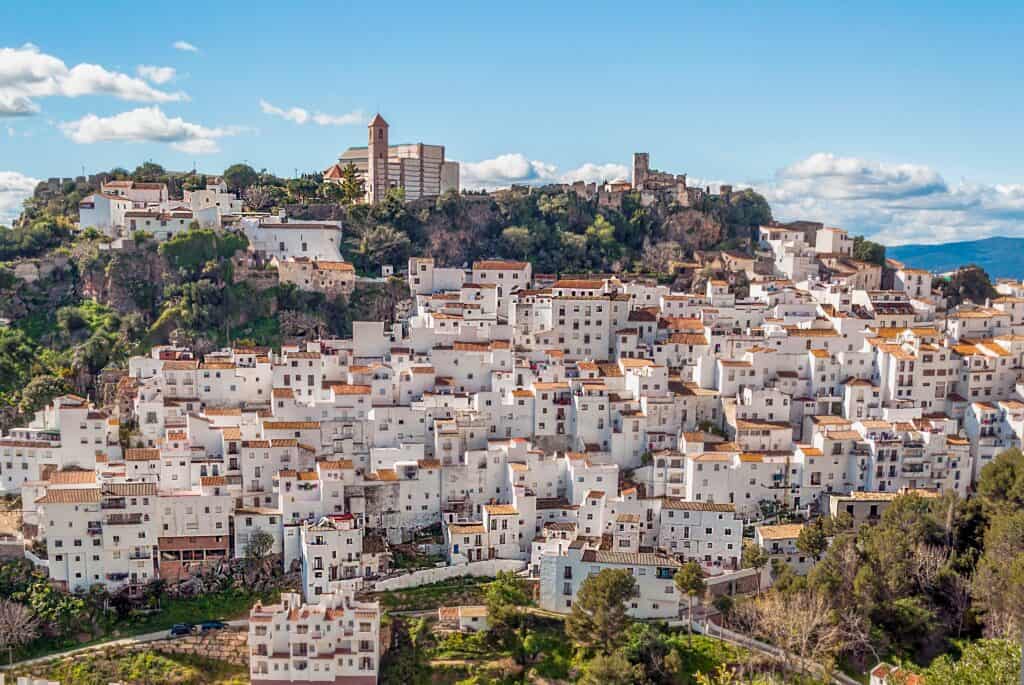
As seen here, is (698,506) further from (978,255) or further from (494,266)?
(978,255)

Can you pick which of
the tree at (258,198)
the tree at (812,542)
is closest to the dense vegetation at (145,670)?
the tree at (812,542)

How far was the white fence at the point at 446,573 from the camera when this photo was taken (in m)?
34.1

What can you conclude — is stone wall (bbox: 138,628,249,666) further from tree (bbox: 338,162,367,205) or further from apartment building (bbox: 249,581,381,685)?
tree (bbox: 338,162,367,205)

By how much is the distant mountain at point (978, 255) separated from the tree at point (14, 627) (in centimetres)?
7924

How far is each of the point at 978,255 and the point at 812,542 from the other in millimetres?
72677

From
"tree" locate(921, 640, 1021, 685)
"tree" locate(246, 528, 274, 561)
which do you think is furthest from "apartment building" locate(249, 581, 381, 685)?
"tree" locate(921, 640, 1021, 685)

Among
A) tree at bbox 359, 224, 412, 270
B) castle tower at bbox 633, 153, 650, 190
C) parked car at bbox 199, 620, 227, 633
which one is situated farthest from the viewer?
castle tower at bbox 633, 153, 650, 190

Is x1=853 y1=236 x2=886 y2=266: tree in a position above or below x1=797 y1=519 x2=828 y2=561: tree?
above

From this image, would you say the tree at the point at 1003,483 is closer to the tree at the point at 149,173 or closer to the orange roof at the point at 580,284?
the orange roof at the point at 580,284

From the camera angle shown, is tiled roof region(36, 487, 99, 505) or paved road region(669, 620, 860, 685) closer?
paved road region(669, 620, 860, 685)

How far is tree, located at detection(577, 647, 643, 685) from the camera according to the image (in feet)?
95.8

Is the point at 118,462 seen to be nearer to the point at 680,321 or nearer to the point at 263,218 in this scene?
the point at 263,218

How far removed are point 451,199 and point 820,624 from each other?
35.8 metres

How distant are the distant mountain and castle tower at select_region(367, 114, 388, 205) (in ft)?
165
